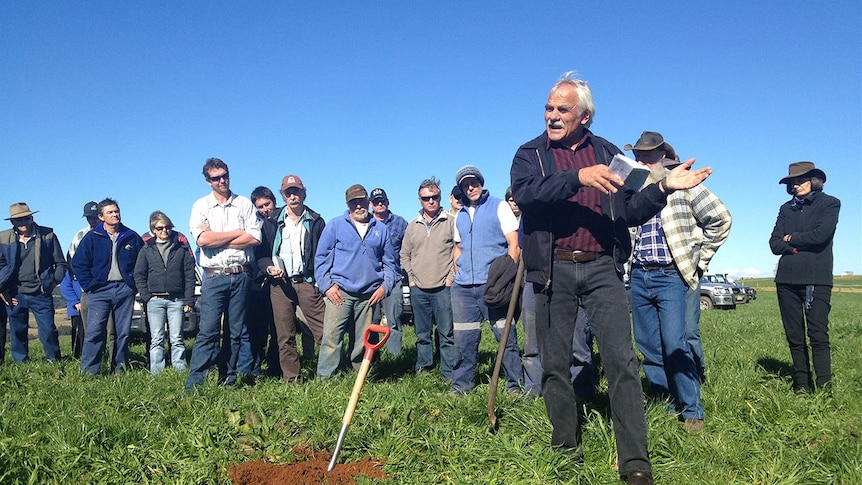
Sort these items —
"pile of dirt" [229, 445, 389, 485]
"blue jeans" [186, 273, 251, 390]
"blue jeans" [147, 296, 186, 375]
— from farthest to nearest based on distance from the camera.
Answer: "blue jeans" [147, 296, 186, 375]
"blue jeans" [186, 273, 251, 390]
"pile of dirt" [229, 445, 389, 485]

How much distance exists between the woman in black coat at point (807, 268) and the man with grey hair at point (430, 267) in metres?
3.30

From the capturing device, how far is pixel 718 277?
2794 centimetres

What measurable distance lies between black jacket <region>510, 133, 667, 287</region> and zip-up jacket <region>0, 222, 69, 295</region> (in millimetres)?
7620

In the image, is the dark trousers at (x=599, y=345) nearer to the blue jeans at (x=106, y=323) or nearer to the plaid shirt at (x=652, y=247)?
the plaid shirt at (x=652, y=247)

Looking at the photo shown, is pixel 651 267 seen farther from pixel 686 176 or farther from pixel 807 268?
pixel 807 268

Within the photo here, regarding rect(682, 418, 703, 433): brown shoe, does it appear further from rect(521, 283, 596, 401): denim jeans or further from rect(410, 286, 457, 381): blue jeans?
rect(410, 286, 457, 381): blue jeans

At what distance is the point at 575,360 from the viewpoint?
4.99m

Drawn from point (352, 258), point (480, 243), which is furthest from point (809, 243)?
point (352, 258)

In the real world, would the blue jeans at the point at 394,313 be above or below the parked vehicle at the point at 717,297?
above

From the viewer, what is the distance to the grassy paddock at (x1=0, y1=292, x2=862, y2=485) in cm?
350

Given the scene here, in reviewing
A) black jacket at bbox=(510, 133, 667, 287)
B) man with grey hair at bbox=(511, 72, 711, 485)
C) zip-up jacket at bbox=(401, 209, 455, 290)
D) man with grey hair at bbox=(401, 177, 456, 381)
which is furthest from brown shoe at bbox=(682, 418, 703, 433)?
zip-up jacket at bbox=(401, 209, 455, 290)

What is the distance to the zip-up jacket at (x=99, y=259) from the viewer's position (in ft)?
24.0

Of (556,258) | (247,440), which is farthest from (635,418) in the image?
(247,440)

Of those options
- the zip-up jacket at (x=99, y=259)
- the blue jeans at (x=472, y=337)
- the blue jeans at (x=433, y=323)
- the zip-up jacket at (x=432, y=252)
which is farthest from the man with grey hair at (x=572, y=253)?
the zip-up jacket at (x=99, y=259)
